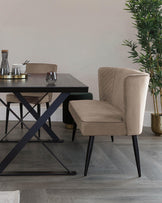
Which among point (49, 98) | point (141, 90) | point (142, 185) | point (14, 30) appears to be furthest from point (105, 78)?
point (14, 30)

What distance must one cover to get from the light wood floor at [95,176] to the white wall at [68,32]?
163cm

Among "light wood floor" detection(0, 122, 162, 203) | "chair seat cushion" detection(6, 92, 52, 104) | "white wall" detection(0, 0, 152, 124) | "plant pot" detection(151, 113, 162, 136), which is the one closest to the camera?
"light wood floor" detection(0, 122, 162, 203)

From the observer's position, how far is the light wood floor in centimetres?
309

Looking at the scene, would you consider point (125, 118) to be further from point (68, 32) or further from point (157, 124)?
point (68, 32)

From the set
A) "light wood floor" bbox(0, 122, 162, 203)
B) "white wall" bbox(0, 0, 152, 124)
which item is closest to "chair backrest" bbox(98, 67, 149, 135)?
"light wood floor" bbox(0, 122, 162, 203)

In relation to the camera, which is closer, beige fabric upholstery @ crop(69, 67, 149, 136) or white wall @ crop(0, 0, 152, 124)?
beige fabric upholstery @ crop(69, 67, 149, 136)

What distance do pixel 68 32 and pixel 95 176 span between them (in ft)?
10.2

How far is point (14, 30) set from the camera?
6.14 m

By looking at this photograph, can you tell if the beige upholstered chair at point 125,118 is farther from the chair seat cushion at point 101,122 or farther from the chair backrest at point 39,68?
the chair backrest at point 39,68

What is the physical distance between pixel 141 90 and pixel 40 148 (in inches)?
59.6

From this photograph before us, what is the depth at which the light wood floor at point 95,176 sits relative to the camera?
309 centimetres

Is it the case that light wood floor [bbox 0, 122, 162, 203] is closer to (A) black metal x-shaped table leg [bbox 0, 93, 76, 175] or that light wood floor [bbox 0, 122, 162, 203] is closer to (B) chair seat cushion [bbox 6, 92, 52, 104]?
(A) black metal x-shaped table leg [bbox 0, 93, 76, 175]

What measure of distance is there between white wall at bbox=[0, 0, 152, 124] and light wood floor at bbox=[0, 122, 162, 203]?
163 cm

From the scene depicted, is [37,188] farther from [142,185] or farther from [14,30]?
[14,30]
